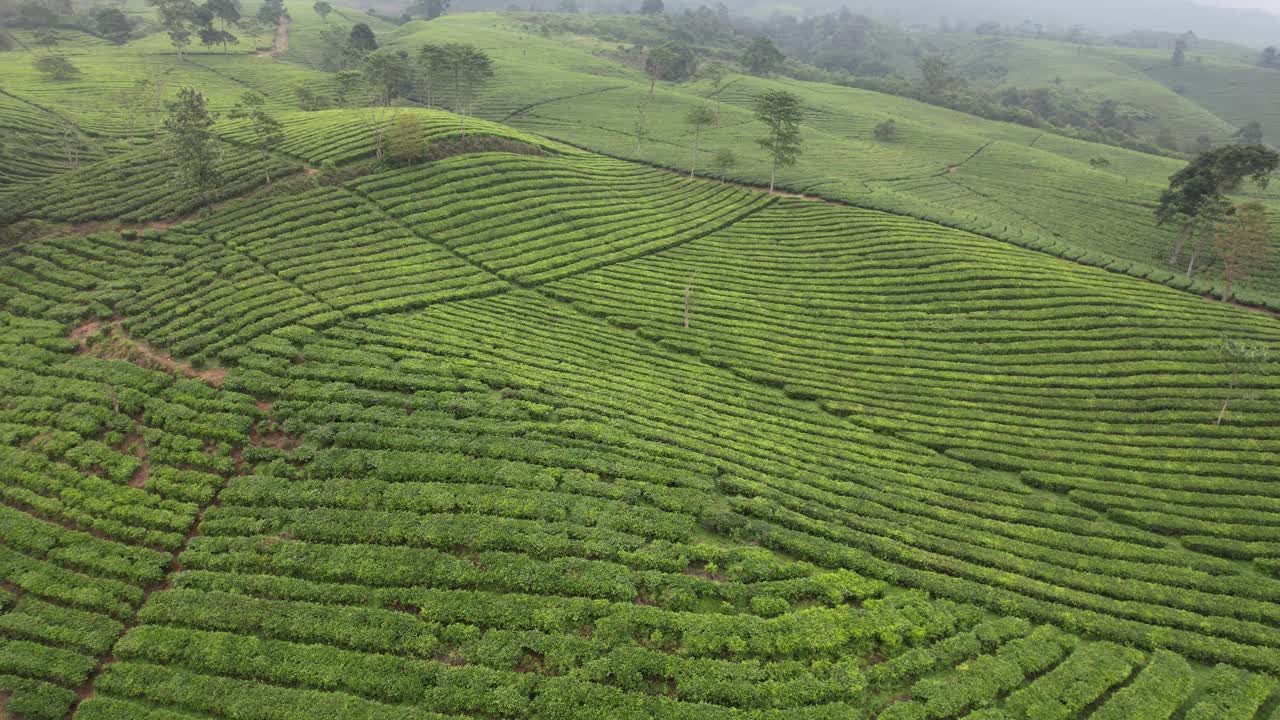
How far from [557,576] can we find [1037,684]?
18793mm

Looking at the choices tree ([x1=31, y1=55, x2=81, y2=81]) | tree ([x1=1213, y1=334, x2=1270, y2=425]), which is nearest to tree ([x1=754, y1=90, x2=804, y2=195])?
tree ([x1=1213, y1=334, x2=1270, y2=425])

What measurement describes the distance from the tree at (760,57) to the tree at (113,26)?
149 meters

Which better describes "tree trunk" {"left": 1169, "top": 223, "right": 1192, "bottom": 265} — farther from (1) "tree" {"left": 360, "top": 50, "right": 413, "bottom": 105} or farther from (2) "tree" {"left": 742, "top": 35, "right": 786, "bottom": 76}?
(2) "tree" {"left": 742, "top": 35, "right": 786, "bottom": 76}

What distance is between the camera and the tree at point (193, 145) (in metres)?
52.7

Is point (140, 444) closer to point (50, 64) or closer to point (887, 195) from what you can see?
point (887, 195)

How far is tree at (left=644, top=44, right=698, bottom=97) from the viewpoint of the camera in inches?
5802

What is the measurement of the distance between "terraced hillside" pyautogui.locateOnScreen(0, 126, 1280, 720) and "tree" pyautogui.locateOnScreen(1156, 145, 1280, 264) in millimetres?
18357

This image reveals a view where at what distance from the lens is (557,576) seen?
24781mm

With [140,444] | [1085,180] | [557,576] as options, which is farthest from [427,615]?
[1085,180]

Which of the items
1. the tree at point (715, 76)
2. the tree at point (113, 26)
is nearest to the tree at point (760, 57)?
the tree at point (715, 76)

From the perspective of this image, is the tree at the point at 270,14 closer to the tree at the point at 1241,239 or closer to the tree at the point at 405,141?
the tree at the point at 405,141

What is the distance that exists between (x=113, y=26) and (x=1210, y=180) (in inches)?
7599

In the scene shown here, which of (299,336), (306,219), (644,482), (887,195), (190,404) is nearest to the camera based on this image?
(644,482)

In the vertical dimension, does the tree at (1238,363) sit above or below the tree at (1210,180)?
below
